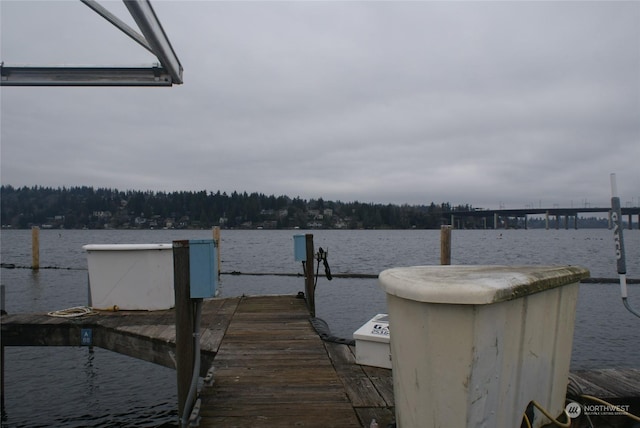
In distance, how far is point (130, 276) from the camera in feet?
25.2

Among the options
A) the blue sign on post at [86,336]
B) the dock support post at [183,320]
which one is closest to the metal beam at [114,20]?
the dock support post at [183,320]

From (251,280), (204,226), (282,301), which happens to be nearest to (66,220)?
(204,226)

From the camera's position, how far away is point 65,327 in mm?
6988

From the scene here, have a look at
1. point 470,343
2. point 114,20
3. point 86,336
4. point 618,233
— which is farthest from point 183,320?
point 86,336

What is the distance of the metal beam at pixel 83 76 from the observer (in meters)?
5.10

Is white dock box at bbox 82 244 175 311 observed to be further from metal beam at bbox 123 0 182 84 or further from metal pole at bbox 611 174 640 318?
metal pole at bbox 611 174 640 318

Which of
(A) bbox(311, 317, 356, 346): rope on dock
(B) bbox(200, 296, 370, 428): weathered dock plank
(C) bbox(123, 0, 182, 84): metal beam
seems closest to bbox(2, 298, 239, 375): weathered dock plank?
(B) bbox(200, 296, 370, 428): weathered dock plank

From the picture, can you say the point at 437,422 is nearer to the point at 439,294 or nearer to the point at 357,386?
the point at 439,294

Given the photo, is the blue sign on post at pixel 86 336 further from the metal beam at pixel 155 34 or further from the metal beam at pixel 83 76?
the metal beam at pixel 155 34

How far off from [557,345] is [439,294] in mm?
1288

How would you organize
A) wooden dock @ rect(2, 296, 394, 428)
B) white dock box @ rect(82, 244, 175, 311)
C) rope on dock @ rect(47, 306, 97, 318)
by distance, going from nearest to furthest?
wooden dock @ rect(2, 296, 394, 428)
rope on dock @ rect(47, 306, 97, 318)
white dock box @ rect(82, 244, 175, 311)

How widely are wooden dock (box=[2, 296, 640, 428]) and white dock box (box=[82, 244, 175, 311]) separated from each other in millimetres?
257

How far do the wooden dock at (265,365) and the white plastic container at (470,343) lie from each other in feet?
4.00

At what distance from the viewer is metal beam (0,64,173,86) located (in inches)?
201
